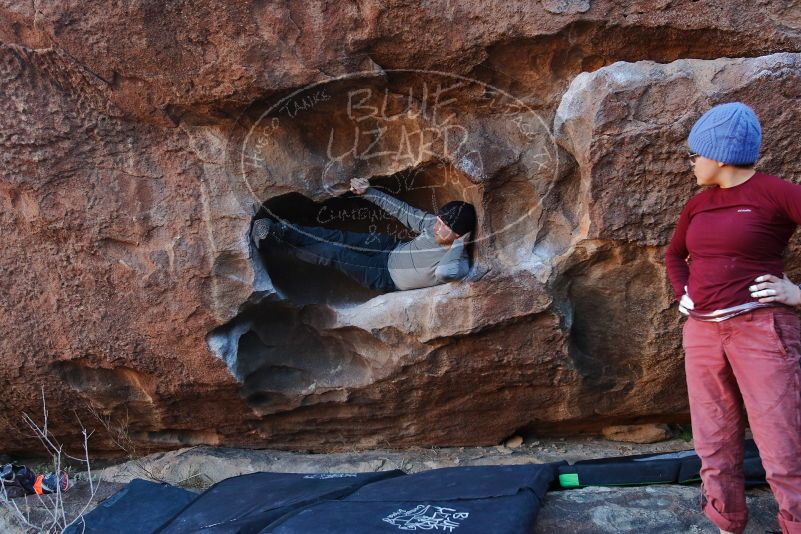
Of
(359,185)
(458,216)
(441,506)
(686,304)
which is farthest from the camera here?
(359,185)

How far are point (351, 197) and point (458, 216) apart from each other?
54cm

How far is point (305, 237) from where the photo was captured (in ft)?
9.84

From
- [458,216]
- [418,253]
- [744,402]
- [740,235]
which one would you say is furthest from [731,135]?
[418,253]

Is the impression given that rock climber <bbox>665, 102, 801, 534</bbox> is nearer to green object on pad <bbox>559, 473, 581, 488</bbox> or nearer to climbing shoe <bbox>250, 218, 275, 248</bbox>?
green object on pad <bbox>559, 473, 581, 488</bbox>

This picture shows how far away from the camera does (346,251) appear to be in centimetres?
302

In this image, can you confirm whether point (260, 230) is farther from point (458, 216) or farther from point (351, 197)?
point (458, 216)

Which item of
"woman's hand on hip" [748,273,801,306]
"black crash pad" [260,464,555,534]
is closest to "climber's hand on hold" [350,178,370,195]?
"black crash pad" [260,464,555,534]

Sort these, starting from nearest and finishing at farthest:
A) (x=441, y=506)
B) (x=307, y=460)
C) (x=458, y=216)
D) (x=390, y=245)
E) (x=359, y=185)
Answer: (x=441, y=506) → (x=458, y=216) → (x=359, y=185) → (x=390, y=245) → (x=307, y=460)

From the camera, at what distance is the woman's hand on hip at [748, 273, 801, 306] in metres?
1.90

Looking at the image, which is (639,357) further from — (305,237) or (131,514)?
(131,514)

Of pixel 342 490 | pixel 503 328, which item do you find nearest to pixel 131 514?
pixel 342 490

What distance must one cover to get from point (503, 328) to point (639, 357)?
1.94ft

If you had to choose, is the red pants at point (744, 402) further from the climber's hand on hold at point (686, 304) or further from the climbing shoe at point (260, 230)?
the climbing shoe at point (260, 230)

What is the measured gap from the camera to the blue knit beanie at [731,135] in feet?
6.23
